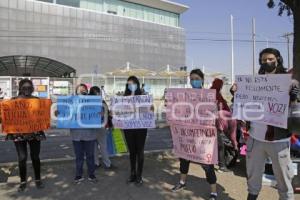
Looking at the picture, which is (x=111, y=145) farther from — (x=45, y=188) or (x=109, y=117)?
(x=45, y=188)

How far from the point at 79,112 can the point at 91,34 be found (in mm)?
44770

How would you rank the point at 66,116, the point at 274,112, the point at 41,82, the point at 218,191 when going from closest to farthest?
1. the point at 274,112
2. the point at 218,191
3. the point at 66,116
4. the point at 41,82

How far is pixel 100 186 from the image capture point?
22.5 feet

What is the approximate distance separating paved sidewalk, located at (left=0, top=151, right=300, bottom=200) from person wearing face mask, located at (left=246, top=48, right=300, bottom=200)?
1.31 meters

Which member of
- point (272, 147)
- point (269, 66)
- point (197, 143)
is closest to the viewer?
point (272, 147)

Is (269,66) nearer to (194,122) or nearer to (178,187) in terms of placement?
(194,122)

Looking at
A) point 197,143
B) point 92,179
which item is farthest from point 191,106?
point 92,179

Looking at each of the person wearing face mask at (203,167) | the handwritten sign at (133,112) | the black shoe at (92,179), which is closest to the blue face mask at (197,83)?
the person wearing face mask at (203,167)

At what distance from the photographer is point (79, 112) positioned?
23.7 ft

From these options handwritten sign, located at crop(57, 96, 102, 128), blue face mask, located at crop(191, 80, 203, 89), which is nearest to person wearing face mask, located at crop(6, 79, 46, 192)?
handwritten sign, located at crop(57, 96, 102, 128)

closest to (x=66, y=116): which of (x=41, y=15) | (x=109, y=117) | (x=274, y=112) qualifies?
(x=109, y=117)

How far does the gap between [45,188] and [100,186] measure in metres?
0.88

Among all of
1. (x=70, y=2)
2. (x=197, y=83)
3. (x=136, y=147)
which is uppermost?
(x=70, y=2)

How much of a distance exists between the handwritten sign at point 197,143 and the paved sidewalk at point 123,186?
1.99 feet
